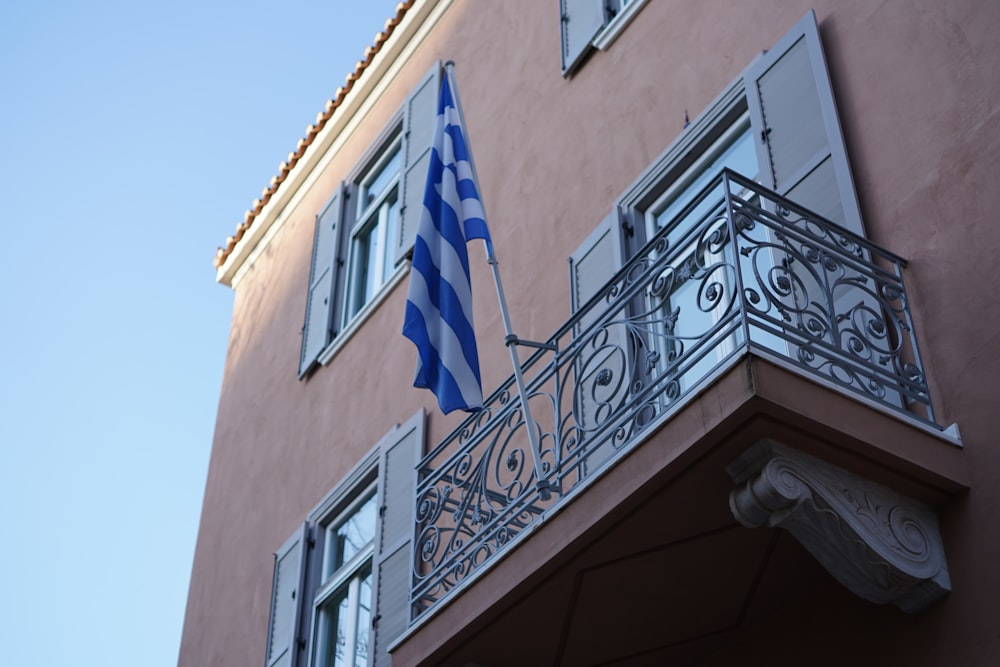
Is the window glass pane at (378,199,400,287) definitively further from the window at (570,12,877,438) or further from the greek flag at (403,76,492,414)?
the window at (570,12,877,438)

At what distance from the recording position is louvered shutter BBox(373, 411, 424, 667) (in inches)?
307

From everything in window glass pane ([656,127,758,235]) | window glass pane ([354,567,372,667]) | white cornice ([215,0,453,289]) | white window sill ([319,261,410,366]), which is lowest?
window glass pane ([354,567,372,667])

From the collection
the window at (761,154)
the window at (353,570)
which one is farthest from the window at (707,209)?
the window at (353,570)

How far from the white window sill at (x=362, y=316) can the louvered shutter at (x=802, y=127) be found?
3.51 metres

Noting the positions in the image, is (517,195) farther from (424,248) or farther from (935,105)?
(935,105)

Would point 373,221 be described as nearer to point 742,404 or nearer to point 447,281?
point 447,281

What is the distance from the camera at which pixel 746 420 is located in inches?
180

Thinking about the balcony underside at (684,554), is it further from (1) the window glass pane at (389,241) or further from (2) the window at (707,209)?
(1) the window glass pane at (389,241)

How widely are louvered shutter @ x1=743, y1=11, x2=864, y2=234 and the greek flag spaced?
1401mm

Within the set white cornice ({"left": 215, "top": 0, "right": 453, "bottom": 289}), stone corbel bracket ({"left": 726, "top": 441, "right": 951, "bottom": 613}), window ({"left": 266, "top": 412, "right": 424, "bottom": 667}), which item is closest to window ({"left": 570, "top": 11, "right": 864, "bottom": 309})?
stone corbel bracket ({"left": 726, "top": 441, "right": 951, "bottom": 613})

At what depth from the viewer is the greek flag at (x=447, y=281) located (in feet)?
20.7

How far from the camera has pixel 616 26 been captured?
824cm

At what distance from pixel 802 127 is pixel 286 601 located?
491 centimetres

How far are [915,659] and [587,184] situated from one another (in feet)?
12.6
